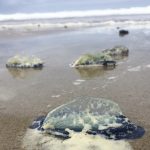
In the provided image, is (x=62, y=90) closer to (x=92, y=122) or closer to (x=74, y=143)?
(x=92, y=122)

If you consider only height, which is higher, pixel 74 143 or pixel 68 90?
pixel 68 90

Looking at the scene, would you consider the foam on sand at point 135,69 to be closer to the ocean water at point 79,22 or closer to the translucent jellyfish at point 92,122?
the translucent jellyfish at point 92,122

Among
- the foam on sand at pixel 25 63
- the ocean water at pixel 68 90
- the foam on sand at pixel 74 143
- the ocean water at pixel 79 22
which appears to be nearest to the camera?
the foam on sand at pixel 74 143

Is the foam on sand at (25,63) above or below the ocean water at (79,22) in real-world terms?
below

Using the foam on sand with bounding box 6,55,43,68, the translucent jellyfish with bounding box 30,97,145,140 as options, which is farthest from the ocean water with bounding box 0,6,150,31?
the translucent jellyfish with bounding box 30,97,145,140

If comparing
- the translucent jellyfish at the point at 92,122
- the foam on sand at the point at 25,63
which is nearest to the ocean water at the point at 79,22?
the foam on sand at the point at 25,63

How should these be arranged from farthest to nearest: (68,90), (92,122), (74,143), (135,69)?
(135,69) → (68,90) → (92,122) → (74,143)

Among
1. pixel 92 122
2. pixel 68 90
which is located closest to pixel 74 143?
pixel 92 122

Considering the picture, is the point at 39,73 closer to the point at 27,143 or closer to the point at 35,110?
the point at 35,110

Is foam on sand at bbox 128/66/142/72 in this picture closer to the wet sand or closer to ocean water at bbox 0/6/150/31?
the wet sand

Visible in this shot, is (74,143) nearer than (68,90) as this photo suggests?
Yes

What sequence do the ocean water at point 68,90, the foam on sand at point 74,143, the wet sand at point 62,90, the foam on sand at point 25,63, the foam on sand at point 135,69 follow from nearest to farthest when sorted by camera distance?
the foam on sand at point 74,143
the ocean water at point 68,90
the wet sand at point 62,90
the foam on sand at point 135,69
the foam on sand at point 25,63
